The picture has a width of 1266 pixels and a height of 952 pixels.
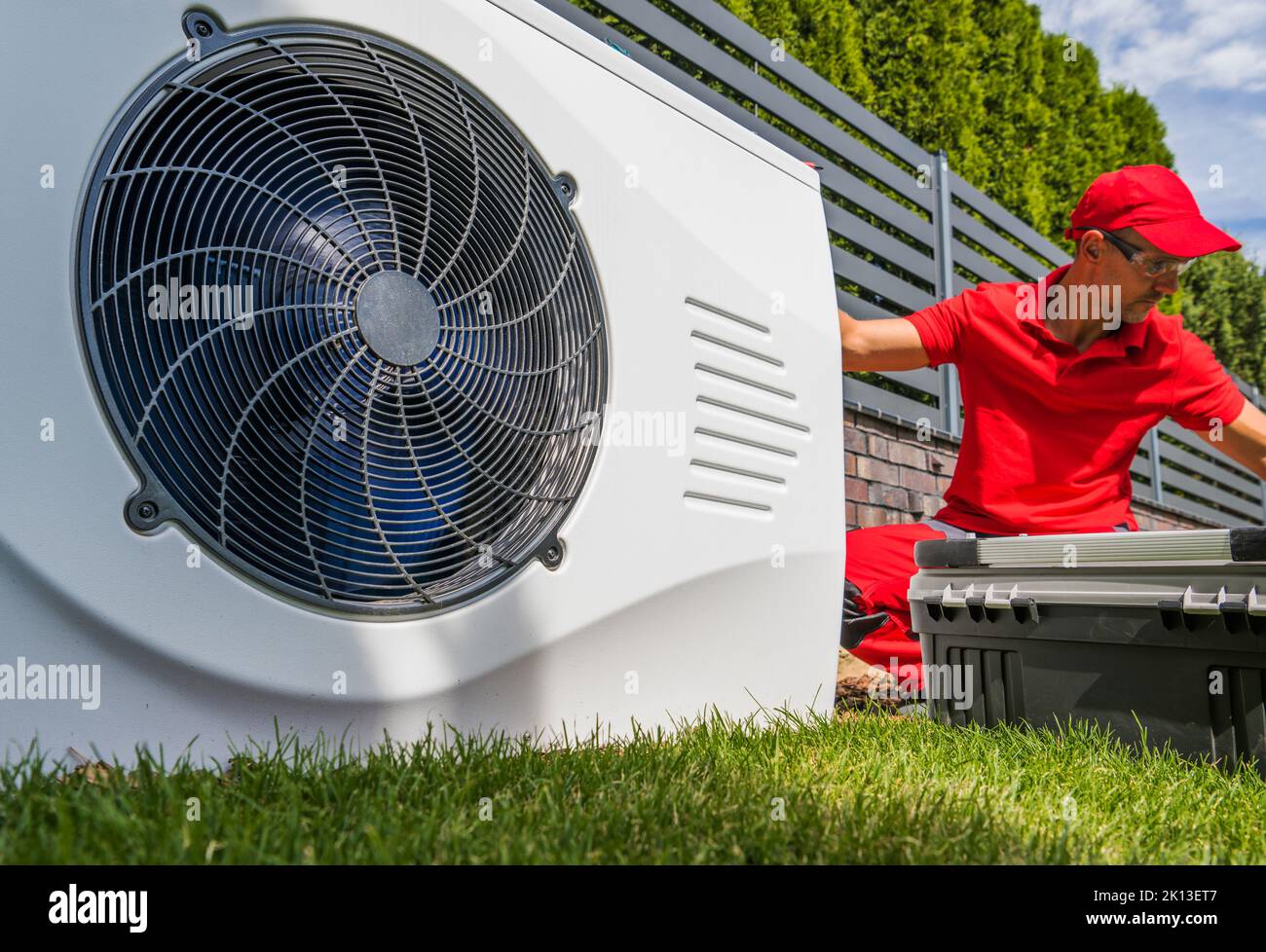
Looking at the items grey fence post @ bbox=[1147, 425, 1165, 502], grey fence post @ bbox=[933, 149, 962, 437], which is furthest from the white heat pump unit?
grey fence post @ bbox=[1147, 425, 1165, 502]

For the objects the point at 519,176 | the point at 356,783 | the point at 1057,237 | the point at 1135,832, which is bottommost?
the point at 1135,832

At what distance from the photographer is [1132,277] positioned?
2.40 metres

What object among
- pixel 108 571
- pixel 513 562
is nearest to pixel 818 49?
pixel 513 562

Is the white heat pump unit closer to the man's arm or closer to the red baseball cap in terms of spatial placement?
the red baseball cap

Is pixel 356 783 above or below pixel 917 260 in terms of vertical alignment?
below

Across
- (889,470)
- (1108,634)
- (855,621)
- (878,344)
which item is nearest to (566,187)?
(1108,634)

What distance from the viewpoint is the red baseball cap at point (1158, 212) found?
225cm

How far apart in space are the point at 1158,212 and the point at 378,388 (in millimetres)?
1978

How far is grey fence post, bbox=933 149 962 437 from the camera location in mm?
4711

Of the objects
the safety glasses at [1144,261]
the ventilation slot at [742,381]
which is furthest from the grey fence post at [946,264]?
the ventilation slot at [742,381]

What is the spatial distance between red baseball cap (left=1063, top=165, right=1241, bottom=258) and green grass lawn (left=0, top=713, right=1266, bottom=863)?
1.32 m
